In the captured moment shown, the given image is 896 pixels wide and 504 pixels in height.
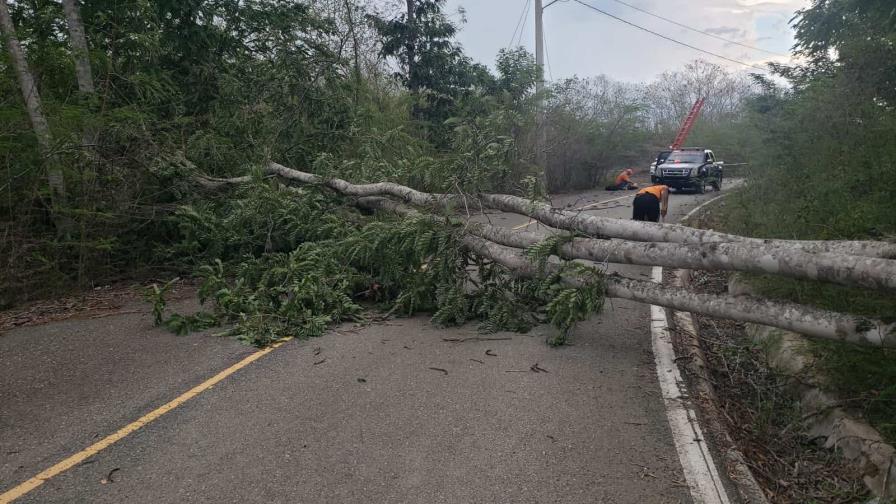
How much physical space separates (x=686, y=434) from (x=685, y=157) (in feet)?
81.3

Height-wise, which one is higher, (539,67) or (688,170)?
(539,67)

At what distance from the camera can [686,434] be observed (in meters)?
4.49

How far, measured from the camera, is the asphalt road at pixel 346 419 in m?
3.71

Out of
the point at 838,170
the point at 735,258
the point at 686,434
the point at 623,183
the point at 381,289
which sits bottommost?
the point at 686,434

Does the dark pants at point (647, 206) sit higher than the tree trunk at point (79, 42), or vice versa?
the tree trunk at point (79, 42)

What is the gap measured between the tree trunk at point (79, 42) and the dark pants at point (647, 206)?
918 cm

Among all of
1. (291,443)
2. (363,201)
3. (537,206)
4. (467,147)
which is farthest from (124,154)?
(291,443)

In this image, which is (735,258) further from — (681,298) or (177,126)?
(177,126)

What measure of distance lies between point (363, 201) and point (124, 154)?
12.7 feet

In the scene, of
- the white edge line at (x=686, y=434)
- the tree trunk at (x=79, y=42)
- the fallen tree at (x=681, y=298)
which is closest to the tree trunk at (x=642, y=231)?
the fallen tree at (x=681, y=298)

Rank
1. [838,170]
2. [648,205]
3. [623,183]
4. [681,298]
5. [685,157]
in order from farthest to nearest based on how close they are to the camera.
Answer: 1. [685,157]
2. [623,183]
3. [648,205]
4. [838,170]
5. [681,298]

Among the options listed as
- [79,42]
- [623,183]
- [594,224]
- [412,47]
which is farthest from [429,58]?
[594,224]

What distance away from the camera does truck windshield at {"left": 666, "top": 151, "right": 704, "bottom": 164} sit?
26.7 meters

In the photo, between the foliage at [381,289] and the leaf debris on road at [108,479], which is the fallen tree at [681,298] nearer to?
the foliage at [381,289]
